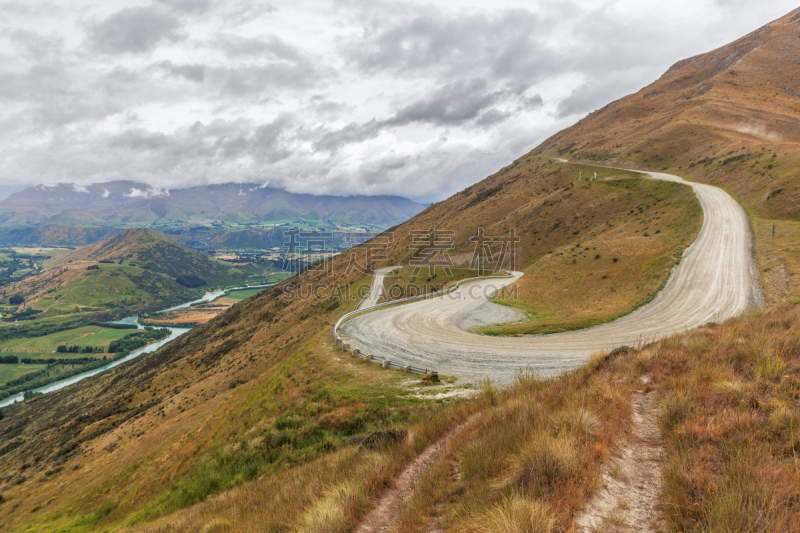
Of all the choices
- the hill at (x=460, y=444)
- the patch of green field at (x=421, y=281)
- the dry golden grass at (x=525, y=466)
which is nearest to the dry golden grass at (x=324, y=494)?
the hill at (x=460, y=444)

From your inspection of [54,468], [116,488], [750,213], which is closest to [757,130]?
[750,213]

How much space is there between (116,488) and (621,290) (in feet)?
120

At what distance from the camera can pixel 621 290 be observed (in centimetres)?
2572

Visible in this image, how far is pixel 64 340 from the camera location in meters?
146

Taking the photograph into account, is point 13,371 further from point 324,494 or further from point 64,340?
point 324,494

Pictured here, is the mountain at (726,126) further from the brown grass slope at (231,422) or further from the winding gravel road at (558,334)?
the winding gravel road at (558,334)

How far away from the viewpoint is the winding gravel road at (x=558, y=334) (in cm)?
1491

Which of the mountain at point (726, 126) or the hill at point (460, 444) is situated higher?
the mountain at point (726, 126)

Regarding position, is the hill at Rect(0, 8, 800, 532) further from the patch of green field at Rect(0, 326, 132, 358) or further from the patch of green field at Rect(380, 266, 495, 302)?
the patch of green field at Rect(0, 326, 132, 358)

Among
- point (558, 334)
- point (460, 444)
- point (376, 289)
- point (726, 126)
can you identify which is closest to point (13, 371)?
A: point (376, 289)

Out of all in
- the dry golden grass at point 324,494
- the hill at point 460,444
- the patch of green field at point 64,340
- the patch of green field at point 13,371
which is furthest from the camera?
the patch of green field at point 64,340

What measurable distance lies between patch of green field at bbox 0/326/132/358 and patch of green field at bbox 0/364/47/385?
362 inches

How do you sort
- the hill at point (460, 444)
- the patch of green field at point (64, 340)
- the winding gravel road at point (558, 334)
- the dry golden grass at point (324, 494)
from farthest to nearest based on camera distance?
the patch of green field at point (64, 340) < the winding gravel road at point (558, 334) < the dry golden grass at point (324, 494) < the hill at point (460, 444)

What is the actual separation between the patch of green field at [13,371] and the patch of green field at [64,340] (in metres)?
9.19
